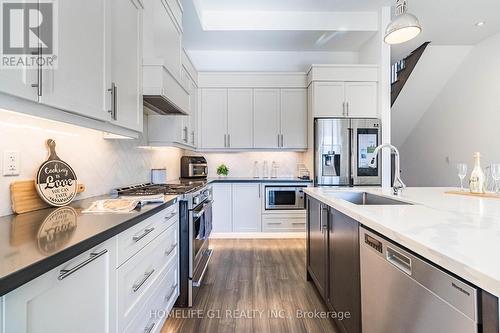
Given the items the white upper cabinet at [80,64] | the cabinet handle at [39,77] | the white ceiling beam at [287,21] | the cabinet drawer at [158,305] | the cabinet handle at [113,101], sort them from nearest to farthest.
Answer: the cabinet handle at [39,77] < the white upper cabinet at [80,64] < the cabinet drawer at [158,305] < the cabinet handle at [113,101] < the white ceiling beam at [287,21]

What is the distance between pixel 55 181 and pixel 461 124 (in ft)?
20.6

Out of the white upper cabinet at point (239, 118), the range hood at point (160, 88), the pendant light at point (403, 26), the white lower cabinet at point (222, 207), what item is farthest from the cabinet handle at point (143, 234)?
the white upper cabinet at point (239, 118)

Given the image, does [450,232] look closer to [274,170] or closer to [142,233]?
[142,233]

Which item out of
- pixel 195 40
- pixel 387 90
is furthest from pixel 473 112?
pixel 195 40

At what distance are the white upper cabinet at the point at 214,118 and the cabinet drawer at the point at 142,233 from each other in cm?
244

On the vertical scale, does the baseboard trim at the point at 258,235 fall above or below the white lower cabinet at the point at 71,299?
below

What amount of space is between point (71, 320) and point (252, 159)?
3847 millimetres

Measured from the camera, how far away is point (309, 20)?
3.57 meters

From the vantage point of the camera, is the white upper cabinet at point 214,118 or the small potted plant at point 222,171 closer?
the white upper cabinet at point 214,118

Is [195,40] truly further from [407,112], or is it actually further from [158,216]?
[407,112]

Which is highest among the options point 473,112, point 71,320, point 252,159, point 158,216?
point 473,112

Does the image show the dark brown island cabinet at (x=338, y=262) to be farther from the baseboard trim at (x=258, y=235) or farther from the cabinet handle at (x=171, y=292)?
the baseboard trim at (x=258, y=235)

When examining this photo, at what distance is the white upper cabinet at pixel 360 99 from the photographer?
3.74 metres

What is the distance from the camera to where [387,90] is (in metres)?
3.68
